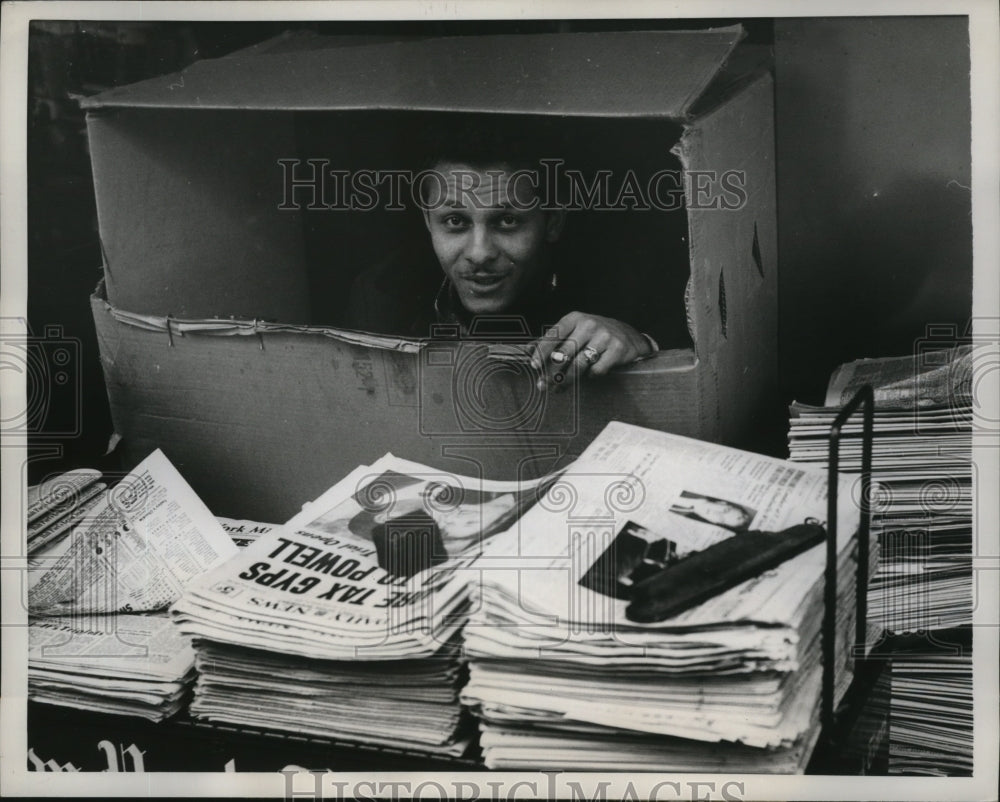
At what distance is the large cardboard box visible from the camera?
1.22 m

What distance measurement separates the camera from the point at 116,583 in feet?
4.43

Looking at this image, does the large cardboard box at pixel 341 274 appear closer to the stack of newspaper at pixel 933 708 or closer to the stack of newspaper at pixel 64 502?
the stack of newspaper at pixel 64 502

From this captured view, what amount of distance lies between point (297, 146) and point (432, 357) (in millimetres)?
306

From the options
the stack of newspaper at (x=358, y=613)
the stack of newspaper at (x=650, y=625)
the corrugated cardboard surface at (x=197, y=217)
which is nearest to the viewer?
the stack of newspaper at (x=650, y=625)

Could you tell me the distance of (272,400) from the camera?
4.30ft

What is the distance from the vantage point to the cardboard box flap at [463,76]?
117 cm

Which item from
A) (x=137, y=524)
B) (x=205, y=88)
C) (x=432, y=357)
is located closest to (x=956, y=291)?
(x=432, y=357)

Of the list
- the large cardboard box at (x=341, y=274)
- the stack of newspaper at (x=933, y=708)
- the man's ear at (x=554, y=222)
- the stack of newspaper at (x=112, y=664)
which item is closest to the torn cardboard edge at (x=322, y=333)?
the large cardboard box at (x=341, y=274)

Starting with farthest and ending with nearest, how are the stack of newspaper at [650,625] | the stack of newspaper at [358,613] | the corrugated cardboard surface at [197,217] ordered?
the corrugated cardboard surface at [197,217], the stack of newspaper at [358,613], the stack of newspaper at [650,625]

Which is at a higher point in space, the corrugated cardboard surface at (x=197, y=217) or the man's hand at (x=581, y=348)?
the corrugated cardboard surface at (x=197, y=217)

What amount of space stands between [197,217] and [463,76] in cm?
37

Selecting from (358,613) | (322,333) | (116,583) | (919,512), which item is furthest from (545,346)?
(116,583)

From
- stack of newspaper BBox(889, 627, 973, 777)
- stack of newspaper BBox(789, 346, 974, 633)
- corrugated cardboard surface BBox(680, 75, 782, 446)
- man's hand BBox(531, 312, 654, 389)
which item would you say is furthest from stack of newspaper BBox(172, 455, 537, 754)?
stack of newspaper BBox(889, 627, 973, 777)

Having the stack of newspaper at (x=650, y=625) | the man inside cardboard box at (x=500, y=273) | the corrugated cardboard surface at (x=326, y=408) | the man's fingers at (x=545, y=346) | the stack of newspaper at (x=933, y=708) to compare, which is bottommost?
the stack of newspaper at (x=933, y=708)
